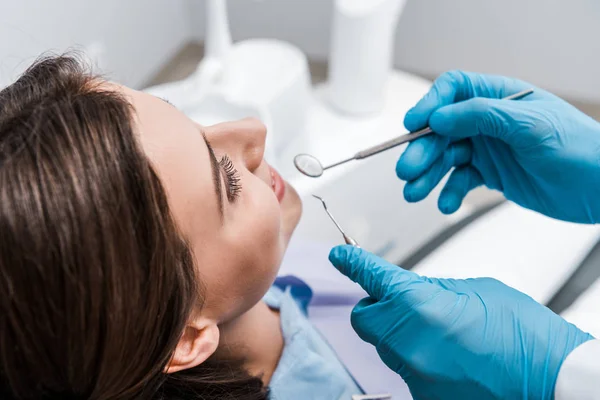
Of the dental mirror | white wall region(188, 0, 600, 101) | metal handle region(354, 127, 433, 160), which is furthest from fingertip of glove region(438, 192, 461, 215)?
white wall region(188, 0, 600, 101)

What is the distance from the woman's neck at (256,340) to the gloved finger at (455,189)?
1.22 feet

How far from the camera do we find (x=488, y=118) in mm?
910

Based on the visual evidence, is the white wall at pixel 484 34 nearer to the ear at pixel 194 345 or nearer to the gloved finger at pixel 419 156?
the gloved finger at pixel 419 156

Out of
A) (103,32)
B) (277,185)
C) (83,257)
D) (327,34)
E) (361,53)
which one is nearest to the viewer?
(83,257)

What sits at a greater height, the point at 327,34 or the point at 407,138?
the point at 407,138

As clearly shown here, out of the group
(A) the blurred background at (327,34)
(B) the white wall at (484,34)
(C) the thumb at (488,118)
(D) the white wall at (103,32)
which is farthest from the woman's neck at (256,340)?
(B) the white wall at (484,34)

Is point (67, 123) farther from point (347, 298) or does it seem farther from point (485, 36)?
point (485, 36)

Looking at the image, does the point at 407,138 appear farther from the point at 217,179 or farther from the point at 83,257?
the point at 83,257

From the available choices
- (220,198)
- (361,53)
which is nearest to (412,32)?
(361,53)

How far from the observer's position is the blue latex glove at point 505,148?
91cm

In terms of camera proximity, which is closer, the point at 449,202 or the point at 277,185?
the point at 277,185

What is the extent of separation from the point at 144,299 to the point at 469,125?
23.3 inches

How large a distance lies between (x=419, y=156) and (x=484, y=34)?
0.92m

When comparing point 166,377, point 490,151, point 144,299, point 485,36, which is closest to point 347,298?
point 490,151
